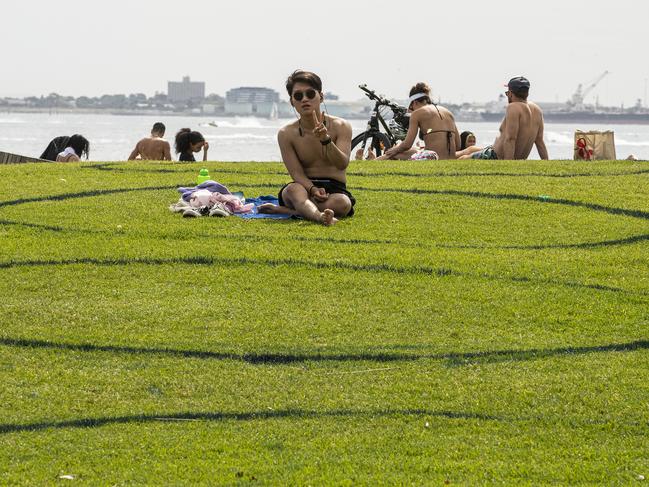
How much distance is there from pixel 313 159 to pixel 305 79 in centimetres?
89

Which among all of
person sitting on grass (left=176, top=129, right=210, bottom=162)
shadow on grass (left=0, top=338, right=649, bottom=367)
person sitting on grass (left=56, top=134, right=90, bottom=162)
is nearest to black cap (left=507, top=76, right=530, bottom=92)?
person sitting on grass (left=176, top=129, right=210, bottom=162)

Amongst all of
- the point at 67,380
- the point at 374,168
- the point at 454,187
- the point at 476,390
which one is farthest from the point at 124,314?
the point at 374,168

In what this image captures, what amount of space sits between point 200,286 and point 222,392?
247 centimetres

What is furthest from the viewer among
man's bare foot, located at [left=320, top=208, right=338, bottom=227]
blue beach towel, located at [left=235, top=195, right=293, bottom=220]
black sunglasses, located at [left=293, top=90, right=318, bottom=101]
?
blue beach towel, located at [left=235, top=195, right=293, bottom=220]

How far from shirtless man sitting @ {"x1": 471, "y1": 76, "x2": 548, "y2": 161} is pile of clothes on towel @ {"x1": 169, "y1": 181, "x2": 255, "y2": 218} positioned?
247 inches

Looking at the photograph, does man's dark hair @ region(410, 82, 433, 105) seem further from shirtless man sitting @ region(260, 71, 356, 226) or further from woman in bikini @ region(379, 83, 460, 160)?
shirtless man sitting @ region(260, 71, 356, 226)

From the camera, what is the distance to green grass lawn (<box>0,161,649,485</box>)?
552 centimetres

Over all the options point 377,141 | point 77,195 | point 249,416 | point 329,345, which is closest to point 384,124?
point 377,141

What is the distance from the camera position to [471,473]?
5.31m

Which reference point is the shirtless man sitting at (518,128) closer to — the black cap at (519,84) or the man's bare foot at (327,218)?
the black cap at (519,84)

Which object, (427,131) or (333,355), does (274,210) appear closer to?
(333,355)

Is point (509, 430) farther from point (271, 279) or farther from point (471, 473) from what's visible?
point (271, 279)

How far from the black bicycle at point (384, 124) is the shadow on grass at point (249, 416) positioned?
47.0 feet

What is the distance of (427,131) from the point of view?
1777 centimetres
